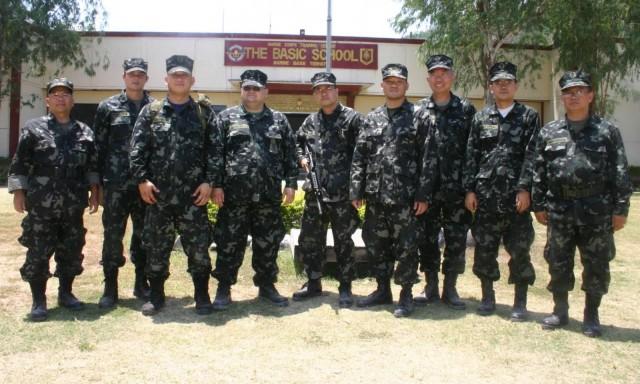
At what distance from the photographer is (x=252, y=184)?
15.7 ft

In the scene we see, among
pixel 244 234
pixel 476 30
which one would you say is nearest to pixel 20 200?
pixel 244 234

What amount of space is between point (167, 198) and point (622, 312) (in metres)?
4.09

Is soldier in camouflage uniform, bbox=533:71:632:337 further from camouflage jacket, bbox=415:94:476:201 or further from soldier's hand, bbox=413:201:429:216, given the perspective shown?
soldier's hand, bbox=413:201:429:216

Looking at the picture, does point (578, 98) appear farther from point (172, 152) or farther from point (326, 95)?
point (172, 152)

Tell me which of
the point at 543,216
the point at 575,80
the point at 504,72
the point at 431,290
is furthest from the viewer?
the point at 431,290

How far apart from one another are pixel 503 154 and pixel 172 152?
8.85 ft

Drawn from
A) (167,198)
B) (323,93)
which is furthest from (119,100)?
(323,93)

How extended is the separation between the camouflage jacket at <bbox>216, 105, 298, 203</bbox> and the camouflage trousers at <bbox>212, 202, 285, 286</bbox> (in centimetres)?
13

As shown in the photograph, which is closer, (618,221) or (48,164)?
(618,221)

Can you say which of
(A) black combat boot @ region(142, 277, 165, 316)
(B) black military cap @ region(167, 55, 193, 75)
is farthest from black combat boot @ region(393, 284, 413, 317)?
(B) black military cap @ region(167, 55, 193, 75)

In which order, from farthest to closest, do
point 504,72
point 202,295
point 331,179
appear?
point 331,179, point 202,295, point 504,72

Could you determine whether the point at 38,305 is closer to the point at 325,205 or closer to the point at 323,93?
the point at 325,205

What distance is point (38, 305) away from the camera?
461 cm

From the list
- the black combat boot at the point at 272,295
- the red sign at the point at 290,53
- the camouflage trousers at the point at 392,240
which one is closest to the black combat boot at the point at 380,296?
the camouflage trousers at the point at 392,240
